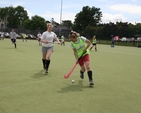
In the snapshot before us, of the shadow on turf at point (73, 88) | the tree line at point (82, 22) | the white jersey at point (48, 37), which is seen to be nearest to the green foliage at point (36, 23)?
the tree line at point (82, 22)

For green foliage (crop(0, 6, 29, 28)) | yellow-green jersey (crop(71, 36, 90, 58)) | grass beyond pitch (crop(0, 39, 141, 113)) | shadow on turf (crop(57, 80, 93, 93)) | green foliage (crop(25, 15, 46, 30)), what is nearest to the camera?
grass beyond pitch (crop(0, 39, 141, 113))

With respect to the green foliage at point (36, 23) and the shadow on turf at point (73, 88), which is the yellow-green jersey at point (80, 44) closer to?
the shadow on turf at point (73, 88)

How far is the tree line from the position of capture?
72319 millimetres

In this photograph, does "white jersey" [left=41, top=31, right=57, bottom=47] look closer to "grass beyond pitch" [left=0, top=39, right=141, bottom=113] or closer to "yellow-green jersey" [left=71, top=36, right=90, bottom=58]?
"grass beyond pitch" [left=0, top=39, right=141, bottom=113]

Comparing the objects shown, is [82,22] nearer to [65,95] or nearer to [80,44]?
[80,44]

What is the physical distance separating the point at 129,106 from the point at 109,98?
2.14 feet

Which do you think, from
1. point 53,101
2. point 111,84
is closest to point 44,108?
point 53,101

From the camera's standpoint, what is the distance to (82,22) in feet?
350

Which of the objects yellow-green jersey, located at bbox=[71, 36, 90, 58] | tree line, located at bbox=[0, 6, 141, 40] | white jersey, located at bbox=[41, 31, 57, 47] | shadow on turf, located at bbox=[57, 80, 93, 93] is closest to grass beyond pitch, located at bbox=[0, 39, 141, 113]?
shadow on turf, located at bbox=[57, 80, 93, 93]

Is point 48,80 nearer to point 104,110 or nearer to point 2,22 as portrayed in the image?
point 104,110

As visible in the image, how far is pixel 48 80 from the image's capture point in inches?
279

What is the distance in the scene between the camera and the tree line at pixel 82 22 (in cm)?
7232

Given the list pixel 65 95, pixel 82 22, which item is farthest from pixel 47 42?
pixel 82 22

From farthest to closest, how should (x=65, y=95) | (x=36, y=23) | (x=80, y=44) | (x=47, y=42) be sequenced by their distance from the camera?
(x=36, y=23) → (x=47, y=42) → (x=80, y=44) → (x=65, y=95)
